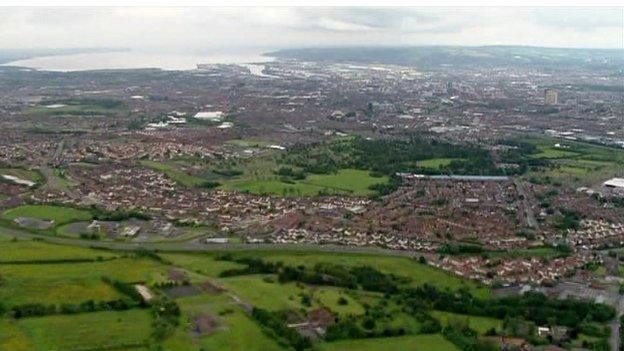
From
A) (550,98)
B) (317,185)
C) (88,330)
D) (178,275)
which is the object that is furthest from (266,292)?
(550,98)

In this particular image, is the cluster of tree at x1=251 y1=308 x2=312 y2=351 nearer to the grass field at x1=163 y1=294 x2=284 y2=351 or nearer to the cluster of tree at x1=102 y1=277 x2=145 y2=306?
the grass field at x1=163 y1=294 x2=284 y2=351

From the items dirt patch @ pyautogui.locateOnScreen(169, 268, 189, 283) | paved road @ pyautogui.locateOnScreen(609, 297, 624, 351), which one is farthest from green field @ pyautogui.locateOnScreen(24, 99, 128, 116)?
paved road @ pyautogui.locateOnScreen(609, 297, 624, 351)

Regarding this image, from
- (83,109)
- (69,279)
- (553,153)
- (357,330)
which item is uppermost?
(83,109)

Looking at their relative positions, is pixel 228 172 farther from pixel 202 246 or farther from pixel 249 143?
pixel 202 246

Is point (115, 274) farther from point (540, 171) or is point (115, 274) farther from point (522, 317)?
point (540, 171)

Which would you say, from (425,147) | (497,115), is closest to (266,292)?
(425,147)

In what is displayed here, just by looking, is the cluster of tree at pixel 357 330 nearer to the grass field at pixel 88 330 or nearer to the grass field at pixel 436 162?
the grass field at pixel 88 330
